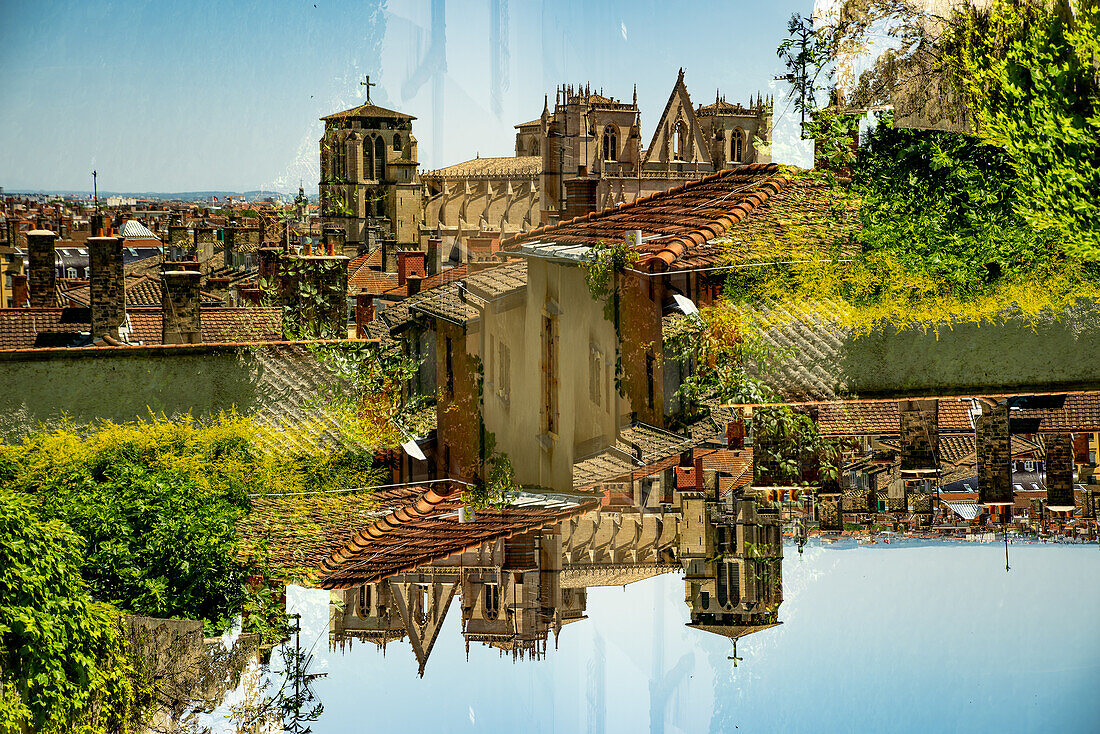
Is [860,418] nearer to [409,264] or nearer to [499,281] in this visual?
[499,281]

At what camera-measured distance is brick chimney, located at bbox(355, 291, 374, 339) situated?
7883mm

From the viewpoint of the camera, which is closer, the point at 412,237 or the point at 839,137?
the point at 839,137

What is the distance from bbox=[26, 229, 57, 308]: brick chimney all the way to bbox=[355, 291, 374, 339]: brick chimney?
2804 mm

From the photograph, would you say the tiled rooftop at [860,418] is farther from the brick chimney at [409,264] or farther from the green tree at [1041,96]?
the brick chimney at [409,264]

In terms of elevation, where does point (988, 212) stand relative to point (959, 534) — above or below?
above

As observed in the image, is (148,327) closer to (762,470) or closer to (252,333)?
(252,333)

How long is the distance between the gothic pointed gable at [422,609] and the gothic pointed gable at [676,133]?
3.51 m

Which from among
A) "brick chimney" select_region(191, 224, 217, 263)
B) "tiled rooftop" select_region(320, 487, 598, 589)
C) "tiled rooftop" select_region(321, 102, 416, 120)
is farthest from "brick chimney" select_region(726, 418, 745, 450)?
"brick chimney" select_region(191, 224, 217, 263)

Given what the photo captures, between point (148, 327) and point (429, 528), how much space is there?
2937 millimetres

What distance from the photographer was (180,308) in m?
8.32

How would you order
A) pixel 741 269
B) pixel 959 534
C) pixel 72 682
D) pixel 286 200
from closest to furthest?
pixel 72 682, pixel 741 269, pixel 959 534, pixel 286 200

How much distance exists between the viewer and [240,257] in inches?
338

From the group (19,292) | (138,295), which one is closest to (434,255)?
(138,295)

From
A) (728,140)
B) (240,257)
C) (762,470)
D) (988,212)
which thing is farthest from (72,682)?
(988,212)
